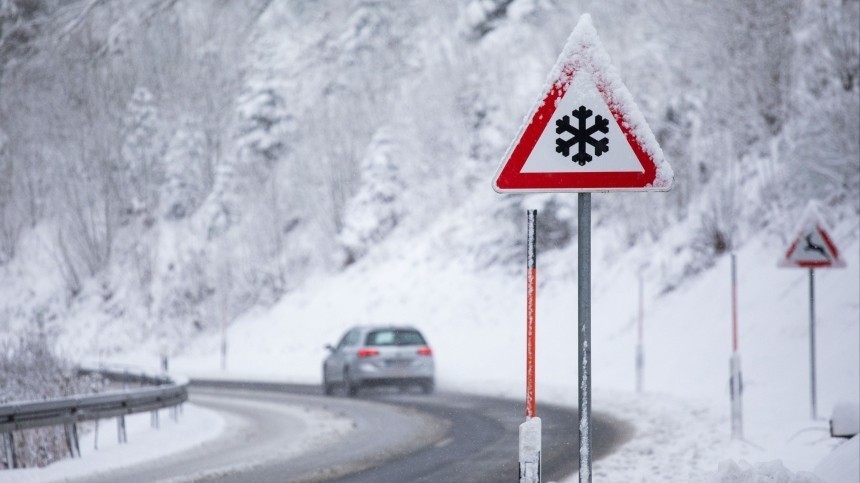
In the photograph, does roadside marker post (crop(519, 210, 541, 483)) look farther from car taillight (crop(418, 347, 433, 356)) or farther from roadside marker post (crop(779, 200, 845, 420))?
car taillight (crop(418, 347, 433, 356))

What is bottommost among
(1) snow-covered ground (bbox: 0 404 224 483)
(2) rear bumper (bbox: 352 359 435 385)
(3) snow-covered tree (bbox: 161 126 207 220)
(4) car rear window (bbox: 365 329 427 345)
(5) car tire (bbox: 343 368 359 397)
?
(5) car tire (bbox: 343 368 359 397)

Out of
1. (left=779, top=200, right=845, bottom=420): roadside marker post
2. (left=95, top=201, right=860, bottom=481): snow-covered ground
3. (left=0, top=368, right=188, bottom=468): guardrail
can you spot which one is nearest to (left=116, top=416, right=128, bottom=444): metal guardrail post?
(left=0, top=368, right=188, bottom=468): guardrail

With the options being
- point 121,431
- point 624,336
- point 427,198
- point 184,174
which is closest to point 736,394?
point 121,431

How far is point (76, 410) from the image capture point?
12.2m

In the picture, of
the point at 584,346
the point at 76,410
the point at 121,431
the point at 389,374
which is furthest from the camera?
the point at 389,374

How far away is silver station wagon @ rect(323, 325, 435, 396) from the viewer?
2203cm

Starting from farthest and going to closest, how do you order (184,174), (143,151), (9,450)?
(143,151) < (184,174) < (9,450)

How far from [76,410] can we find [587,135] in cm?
856

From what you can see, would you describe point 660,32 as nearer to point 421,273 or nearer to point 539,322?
point 539,322

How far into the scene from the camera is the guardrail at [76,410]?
36.5ft

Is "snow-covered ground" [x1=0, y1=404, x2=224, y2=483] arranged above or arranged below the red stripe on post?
below

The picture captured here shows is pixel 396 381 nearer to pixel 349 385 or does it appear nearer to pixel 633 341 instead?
pixel 349 385

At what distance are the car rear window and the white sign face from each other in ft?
55.4

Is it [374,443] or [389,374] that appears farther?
[389,374]
